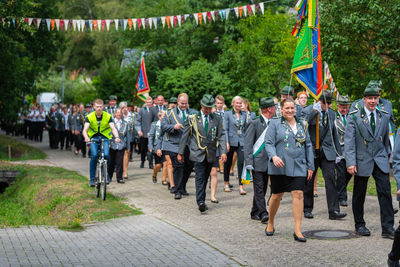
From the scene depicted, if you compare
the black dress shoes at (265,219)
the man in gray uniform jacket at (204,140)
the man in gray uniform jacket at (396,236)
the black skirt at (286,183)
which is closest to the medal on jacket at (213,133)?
the man in gray uniform jacket at (204,140)

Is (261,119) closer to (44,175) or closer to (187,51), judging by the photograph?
(44,175)

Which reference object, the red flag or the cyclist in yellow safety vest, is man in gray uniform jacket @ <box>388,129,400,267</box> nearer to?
the cyclist in yellow safety vest

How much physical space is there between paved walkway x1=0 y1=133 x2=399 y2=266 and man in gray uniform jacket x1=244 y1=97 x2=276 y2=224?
11.2 inches

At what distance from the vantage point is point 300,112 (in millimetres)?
10344

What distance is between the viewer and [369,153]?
28.2 feet

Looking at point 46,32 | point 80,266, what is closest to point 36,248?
point 80,266

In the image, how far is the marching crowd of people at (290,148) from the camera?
27.3 feet

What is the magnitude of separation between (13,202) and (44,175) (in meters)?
1.30

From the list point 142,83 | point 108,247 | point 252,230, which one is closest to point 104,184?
point 252,230

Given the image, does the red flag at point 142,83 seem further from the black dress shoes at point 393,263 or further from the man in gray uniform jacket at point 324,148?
the black dress shoes at point 393,263

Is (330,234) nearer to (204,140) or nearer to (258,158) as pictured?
(258,158)

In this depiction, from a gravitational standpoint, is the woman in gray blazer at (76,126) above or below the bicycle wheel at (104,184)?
above

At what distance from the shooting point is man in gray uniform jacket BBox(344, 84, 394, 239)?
8492 mm

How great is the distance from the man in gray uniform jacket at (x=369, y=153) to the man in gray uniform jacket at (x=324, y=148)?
119cm
